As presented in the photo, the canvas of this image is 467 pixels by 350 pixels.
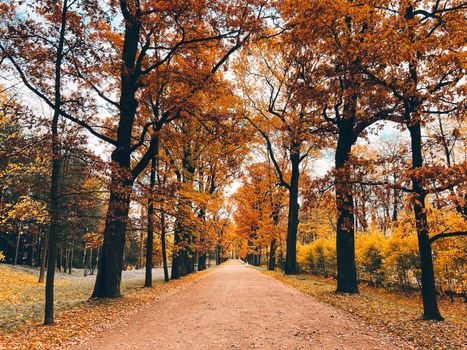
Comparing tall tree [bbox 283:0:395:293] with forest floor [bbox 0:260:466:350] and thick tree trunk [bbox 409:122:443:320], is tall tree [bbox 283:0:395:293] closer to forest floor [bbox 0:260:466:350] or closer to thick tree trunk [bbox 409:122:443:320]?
thick tree trunk [bbox 409:122:443:320]

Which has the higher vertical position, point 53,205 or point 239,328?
point 53,205

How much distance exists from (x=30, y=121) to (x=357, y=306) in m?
9.89

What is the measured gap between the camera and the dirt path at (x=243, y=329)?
5.57 m

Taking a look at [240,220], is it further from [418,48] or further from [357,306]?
[418,48]

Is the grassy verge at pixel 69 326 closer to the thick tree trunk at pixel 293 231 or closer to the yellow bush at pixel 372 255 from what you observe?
the yellow bush at pixel 372 255

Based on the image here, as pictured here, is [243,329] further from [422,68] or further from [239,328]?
[422,68]

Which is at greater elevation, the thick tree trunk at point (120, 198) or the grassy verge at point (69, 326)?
the thick tree trunk at point (120, 198)

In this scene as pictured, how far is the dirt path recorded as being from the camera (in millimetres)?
5566

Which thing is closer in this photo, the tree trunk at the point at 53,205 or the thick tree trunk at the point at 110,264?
the tree trunk at the point at 53,205

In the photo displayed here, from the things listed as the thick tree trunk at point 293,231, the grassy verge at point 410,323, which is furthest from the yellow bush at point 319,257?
the grassy verge at point 410,323

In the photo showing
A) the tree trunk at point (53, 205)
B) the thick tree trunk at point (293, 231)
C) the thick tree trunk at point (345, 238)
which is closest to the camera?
the tree trunk at point (53, 205)

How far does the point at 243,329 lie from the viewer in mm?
6543

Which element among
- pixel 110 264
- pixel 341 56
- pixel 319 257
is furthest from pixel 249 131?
pixel 319 257

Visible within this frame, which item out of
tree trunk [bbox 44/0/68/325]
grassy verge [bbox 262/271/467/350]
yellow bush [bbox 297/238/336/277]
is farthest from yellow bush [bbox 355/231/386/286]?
tree trunk [bbox 44/0/68/325]
